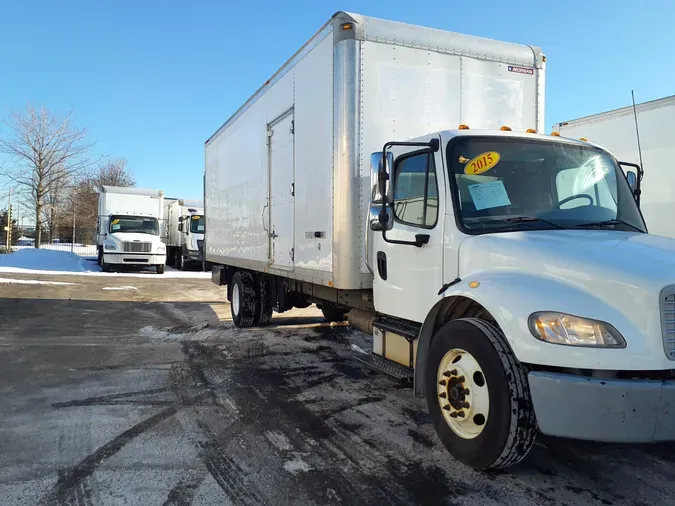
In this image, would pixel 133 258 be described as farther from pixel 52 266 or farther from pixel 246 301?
pixel 246 301

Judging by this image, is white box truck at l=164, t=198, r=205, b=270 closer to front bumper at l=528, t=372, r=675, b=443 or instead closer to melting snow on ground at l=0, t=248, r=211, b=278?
melting snow on ground at l=0, t=248, r=211, b=278

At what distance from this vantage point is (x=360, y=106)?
512cm

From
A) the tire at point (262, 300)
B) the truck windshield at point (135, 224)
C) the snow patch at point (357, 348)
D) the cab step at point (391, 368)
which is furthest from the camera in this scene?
the truck windshield at point (135, 224)

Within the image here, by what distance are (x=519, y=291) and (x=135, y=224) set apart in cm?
2237

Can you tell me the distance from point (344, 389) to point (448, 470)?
2.13 metres

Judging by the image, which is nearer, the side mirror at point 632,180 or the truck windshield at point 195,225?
the side mirror at point 632,180

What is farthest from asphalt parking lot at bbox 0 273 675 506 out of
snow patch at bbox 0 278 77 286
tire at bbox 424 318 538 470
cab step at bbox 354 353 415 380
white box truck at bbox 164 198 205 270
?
white box truck at bbox 164 198 205 270

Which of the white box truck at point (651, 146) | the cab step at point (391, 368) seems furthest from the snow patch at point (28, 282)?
the white box truck at point (651, 146)

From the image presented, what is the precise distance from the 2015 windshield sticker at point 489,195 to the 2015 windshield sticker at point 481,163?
0.13 metres

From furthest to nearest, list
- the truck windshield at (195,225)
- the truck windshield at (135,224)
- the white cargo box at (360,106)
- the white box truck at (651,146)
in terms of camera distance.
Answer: the truck windshield at (195,225) → the truck windshield at (135,224) → the white box truck at (651,146) → the white cargo box at (360,106)

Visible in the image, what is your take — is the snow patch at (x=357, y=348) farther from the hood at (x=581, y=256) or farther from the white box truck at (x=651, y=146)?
the white box truck at (x=651, y=146)

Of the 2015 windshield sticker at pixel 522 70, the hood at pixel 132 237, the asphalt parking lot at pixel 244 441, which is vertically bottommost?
the asphalt parking lot at pixel 244 441

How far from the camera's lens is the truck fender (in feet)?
9.17

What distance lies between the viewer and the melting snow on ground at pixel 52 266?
69.3 feet
